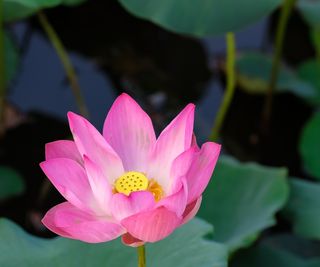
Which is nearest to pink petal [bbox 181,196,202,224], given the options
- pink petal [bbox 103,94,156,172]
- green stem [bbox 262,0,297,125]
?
pink petal [bbox 103,94,156,172]

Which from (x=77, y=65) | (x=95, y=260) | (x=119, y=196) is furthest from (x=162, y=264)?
(x=77, y=65)

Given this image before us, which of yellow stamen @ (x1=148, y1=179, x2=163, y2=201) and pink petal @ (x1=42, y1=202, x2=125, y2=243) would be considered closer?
pink petal @ (x1=42, y1=202, x2=125, y2=243)

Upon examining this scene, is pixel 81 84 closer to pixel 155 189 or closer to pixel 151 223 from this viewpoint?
pixel 155 189

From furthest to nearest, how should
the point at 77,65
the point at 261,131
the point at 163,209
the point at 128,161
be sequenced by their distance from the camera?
the point at 77,65 → the point at 261,131 → the point at 128,161 → the point at 163,209

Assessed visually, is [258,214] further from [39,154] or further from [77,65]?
[77,65]

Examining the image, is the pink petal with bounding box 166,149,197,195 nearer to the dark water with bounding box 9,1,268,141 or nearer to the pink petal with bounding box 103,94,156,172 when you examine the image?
the pink petal with bounding box 103,94,156,172

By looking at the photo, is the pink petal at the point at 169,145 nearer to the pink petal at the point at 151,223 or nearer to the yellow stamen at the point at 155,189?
the yellow stamen at the point at 155,189

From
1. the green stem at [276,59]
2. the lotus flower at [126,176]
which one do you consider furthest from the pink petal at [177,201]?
the green stem at [276,59]
